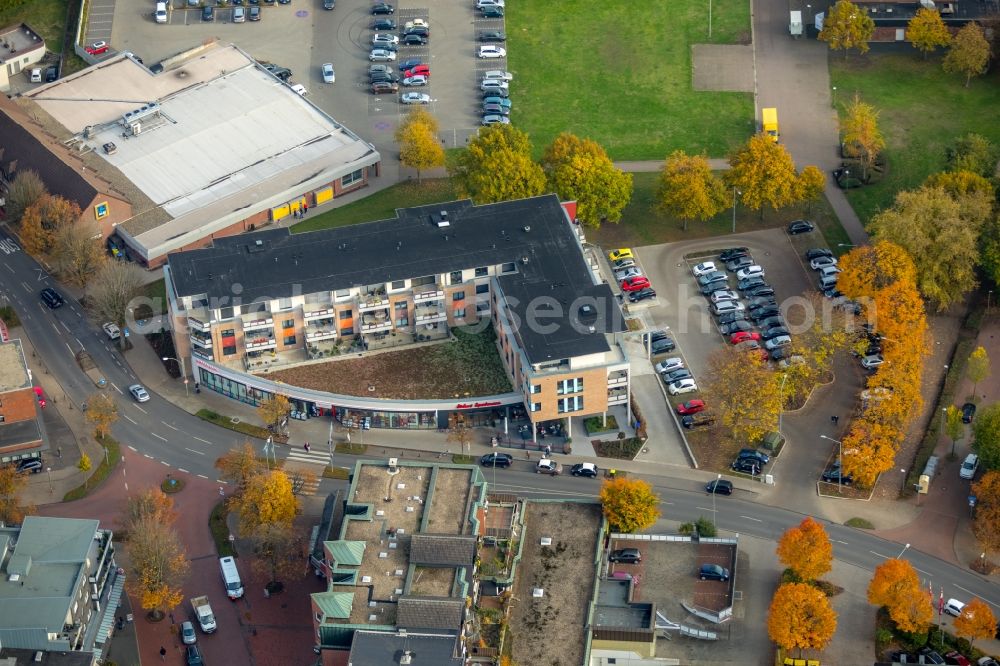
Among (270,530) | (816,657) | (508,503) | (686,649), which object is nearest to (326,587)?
(270,530)

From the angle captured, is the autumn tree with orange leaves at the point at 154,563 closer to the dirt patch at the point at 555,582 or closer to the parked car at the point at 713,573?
the dirt patch at the point at 555,582

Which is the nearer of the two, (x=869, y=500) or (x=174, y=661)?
(x=174, y=661)

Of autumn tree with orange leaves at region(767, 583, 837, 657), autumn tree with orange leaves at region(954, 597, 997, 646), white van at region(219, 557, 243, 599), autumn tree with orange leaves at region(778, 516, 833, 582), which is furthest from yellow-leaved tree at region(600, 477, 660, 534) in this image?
white van at region(219, 557, 243, 599)

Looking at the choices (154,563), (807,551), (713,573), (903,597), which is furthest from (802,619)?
(154,563)

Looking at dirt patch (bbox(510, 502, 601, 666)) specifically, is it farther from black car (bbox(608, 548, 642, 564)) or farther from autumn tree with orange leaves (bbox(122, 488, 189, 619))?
autumn tree with orange leaves (bbox(122, 488, 189, 619))

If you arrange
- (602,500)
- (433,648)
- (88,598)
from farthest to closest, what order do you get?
(602,500) < (88,598) < (433,648)

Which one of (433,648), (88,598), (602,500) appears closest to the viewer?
(433,648)

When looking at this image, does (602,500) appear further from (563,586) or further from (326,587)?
(326,587)

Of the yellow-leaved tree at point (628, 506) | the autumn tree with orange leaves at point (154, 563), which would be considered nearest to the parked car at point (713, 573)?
the yellow-leaved tree at point (628, 506)
